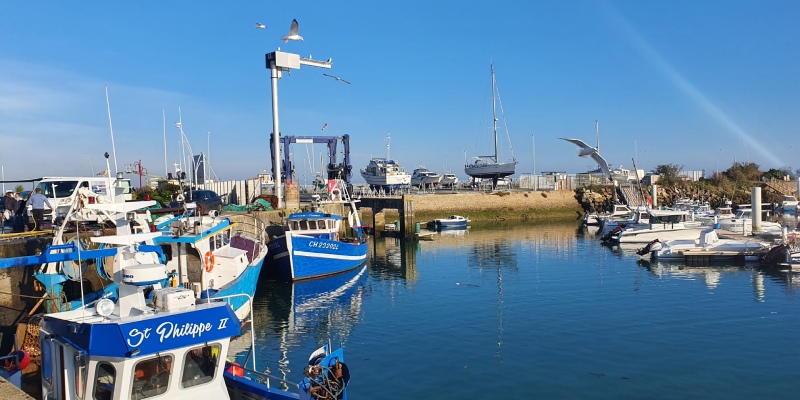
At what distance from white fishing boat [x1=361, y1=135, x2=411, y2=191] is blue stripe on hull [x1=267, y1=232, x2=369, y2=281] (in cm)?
3971

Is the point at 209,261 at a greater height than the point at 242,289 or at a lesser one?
greater

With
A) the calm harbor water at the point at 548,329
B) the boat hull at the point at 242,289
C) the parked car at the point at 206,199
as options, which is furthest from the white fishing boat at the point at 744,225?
the parked car at the point at 206,199

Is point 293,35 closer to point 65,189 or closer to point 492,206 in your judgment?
point 65,189

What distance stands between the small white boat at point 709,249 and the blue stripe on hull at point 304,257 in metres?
16.8

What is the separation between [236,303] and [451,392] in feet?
26.5

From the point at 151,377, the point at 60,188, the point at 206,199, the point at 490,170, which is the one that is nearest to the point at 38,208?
the point at 60,188

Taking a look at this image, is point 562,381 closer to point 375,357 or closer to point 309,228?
point 375,357

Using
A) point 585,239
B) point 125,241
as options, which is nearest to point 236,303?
point 125,241

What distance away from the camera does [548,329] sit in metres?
18.7

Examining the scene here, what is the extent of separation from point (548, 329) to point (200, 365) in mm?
12110

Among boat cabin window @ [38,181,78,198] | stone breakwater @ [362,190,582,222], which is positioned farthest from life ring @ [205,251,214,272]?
stone breakwater @ [362,190,582,222]

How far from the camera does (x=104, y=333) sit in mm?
8500

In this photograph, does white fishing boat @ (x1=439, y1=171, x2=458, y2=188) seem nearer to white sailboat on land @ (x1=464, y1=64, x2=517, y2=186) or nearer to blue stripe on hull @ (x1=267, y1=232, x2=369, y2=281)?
white sailboat on land @ (x1=464, y1=64, x2=517, y2=186)

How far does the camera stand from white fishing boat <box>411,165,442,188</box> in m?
78.8
